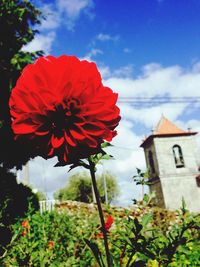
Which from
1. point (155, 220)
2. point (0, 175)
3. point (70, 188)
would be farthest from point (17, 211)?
point (70, 188)

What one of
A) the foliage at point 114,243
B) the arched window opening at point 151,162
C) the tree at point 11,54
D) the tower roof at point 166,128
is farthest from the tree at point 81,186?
the foliage at point 114,243

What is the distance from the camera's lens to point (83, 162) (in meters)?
1.02

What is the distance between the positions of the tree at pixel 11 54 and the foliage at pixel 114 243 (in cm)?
632

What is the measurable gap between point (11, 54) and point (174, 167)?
28.7 meters

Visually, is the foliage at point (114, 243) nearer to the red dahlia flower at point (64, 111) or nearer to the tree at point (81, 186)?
the red dahlia flower at point (64, 111)

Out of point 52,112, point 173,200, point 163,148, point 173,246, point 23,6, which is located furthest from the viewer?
point 163,148

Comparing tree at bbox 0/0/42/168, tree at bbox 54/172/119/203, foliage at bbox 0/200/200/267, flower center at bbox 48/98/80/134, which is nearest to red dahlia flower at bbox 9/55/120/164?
flower center at bbox 48/98/80/134

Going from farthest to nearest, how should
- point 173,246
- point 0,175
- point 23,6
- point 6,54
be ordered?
point 23,6, point 6,54, point 0,175, point 173,246

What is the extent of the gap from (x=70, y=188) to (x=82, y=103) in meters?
53.5

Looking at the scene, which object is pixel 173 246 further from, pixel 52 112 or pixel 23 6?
pixel 23 6

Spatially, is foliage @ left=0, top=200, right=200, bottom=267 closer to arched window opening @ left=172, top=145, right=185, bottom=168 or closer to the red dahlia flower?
the red dahlia flower

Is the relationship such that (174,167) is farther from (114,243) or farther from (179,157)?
(114,243)

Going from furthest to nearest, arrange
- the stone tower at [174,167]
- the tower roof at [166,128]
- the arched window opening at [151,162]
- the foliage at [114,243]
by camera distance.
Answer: the tower roof at [166,128] → the arched window opening at [151,162] → the stone tower at [174,167] → the foliage at [114,243]

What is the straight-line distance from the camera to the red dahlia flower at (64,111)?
3.05 ft
